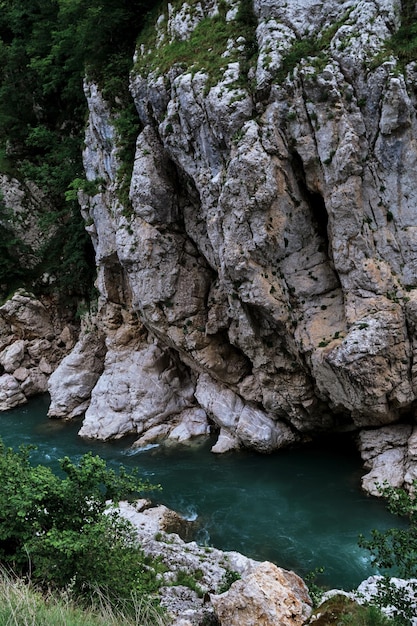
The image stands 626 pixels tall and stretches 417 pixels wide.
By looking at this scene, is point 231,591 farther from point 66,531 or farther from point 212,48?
point 212,48

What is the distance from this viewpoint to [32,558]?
7062mm

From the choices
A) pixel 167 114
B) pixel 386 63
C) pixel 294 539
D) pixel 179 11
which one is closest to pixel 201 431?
pixel 294 539

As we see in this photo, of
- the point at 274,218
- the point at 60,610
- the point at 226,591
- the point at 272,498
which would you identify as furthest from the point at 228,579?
the point at 274,218

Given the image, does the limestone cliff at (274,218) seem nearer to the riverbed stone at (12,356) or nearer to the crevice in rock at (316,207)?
the crevice in rock at (316,207)

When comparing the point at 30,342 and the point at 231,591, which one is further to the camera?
the point at 30,342

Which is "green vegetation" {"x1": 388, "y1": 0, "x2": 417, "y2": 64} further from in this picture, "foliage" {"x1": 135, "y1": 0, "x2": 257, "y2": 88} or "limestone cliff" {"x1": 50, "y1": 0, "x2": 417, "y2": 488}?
"foliage" {"x1": 135, "y1": 0, "x2": 257, "y2": 88}

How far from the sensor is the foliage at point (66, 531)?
691 cm

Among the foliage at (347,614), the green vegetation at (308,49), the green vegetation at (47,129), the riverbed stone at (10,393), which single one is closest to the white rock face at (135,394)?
the riverbed stone at (10,393)

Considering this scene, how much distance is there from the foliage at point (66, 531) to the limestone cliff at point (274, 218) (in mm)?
10729

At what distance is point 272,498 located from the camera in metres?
16.3

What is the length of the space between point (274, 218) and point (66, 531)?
1346 cm

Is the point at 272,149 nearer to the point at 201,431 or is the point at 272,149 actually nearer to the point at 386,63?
the point at 386,63

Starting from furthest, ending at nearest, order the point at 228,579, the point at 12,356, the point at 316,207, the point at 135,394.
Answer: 1. the point at 12,356
2. the point at 135,394
3. the point at 316,207
4. the point at 228,579

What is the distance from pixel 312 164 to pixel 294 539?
496 inches
